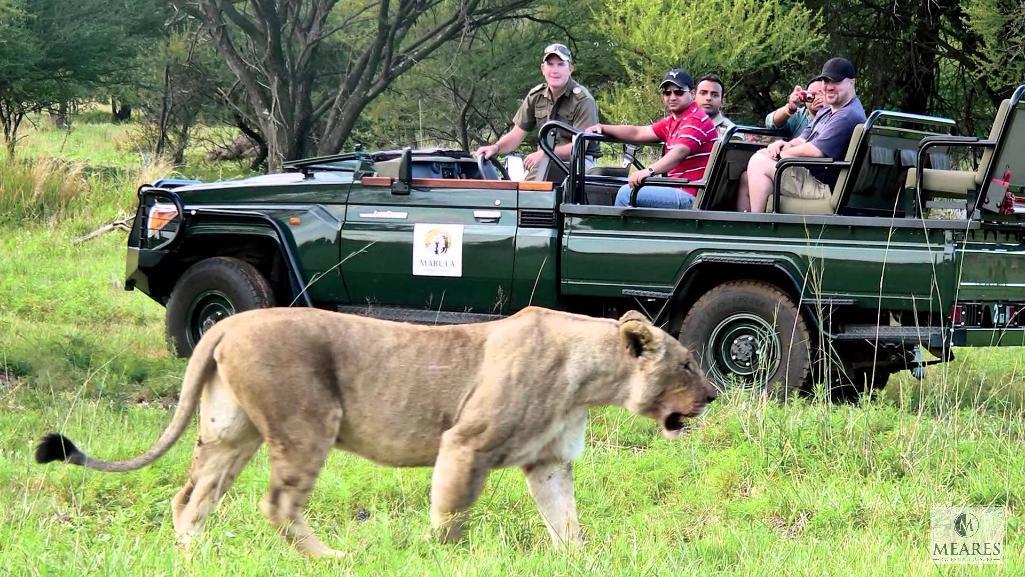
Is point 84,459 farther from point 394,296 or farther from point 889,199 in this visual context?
→ point 889,199

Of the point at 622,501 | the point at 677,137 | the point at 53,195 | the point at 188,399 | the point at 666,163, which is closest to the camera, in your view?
the point at 188,399

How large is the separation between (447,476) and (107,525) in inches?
55.1

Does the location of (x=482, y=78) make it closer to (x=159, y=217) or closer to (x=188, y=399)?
(x=159, y=217)

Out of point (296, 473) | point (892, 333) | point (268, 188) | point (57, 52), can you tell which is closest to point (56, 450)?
point (296, 473)

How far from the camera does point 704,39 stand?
63.1 feet

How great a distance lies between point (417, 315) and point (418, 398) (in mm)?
3215

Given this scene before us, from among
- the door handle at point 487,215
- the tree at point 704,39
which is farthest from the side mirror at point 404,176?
the tree at point 704,39

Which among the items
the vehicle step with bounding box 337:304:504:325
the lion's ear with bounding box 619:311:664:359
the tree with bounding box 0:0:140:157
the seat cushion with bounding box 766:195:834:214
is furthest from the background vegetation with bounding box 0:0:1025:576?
the tree with bounding box 0:0:140:157

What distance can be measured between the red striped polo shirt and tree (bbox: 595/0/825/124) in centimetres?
1145

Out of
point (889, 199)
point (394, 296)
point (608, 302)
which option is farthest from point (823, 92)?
point (394, 296)

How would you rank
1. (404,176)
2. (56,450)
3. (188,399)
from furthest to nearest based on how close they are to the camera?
(404,176), (188,399), (56,450)

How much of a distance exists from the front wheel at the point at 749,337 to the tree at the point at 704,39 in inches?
487

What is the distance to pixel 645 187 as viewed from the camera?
24.5ft

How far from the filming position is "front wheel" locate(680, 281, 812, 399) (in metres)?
6.85
